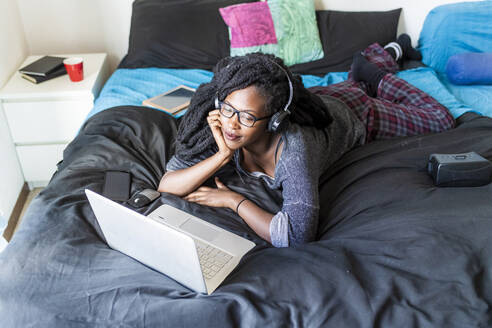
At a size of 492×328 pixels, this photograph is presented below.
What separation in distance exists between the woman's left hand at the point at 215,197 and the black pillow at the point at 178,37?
1149 millimetres

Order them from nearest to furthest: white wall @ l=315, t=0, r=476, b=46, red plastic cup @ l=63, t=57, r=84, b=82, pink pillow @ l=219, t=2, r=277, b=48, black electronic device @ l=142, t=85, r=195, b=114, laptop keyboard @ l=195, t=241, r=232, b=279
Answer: laptop keyboard @ l=195, t=241, r=232, b=279 < black electronic device @ l=142, t=85, r=195, b=114 < red plastic cup @ l=63, t=57, r=84, b=82 < pink pillow @ l=219, t=2, r=277, b=48 < white wall @ l=315, t=0, r=476, b=46

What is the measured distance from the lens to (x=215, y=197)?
4.27 ft

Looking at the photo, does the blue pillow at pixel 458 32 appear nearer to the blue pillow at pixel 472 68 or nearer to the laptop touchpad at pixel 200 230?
the blue pillow at pixel 472 68

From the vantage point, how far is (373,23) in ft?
7.89

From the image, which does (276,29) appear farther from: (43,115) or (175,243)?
(175,243)

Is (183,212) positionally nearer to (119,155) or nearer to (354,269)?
(119,155)

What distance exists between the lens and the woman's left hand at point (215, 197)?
4.20 feet

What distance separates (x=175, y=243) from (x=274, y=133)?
0.49 m

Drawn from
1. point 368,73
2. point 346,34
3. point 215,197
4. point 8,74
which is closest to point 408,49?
point 346,34

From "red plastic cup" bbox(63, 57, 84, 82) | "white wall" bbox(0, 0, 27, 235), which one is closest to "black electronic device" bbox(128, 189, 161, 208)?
"white wall" bbox(0, 0, 27, 235)

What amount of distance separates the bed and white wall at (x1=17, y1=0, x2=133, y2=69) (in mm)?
1301

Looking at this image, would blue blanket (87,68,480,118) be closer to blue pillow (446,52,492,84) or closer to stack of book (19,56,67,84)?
blue pillow (446,52,492,84)

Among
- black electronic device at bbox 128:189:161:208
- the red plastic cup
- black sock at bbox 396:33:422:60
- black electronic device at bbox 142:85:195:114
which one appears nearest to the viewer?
black electronic device at bbox 128:189:161:208

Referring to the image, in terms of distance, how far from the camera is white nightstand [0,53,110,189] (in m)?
2.06
